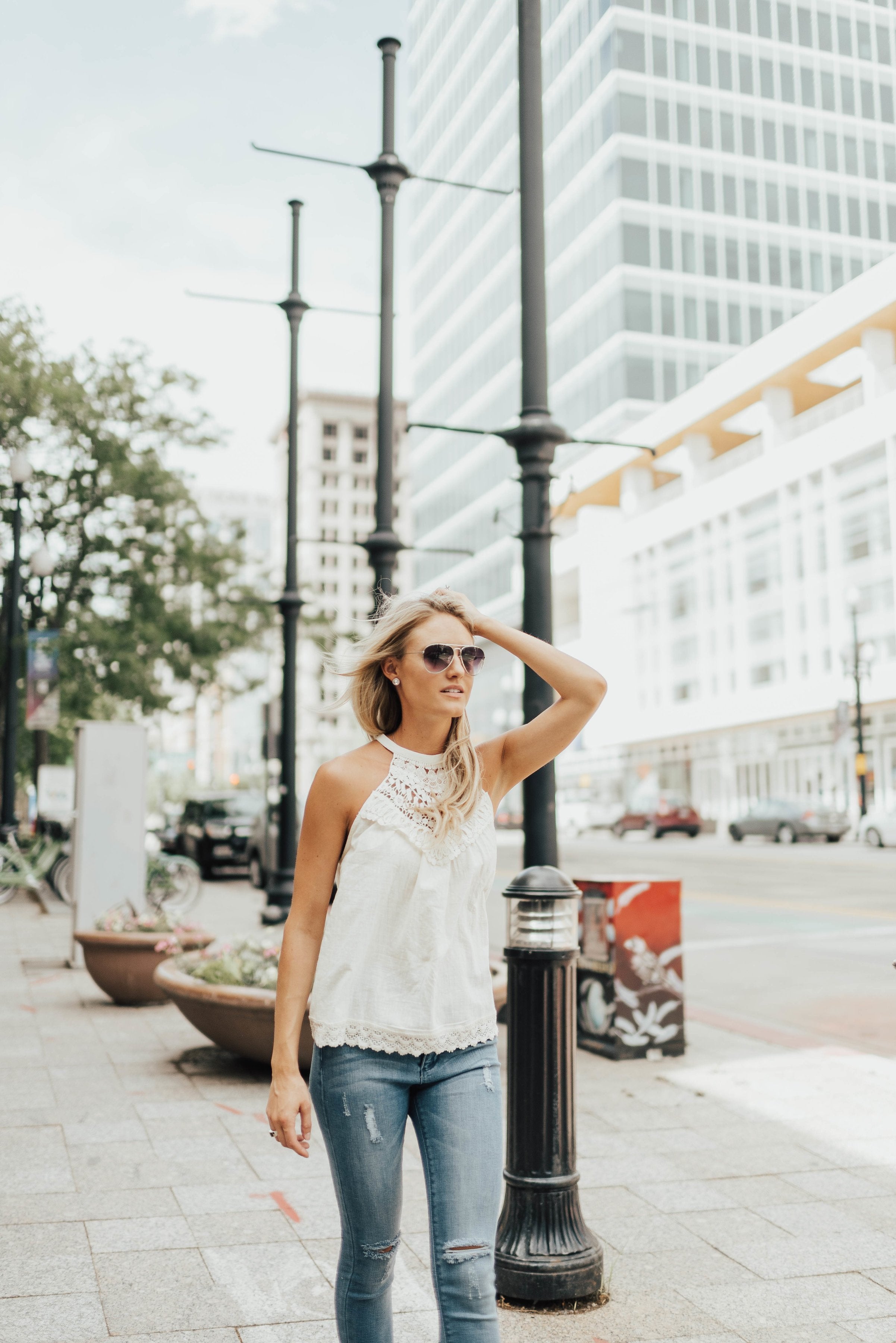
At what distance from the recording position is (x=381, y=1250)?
2.40 meters

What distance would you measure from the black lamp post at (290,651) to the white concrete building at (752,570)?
82.5ft

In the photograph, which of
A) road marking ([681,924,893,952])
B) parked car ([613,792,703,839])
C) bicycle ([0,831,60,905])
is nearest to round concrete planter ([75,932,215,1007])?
road marking ([681,924,893,952])

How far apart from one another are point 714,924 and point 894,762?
33.6 m

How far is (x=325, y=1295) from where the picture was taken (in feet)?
12.2

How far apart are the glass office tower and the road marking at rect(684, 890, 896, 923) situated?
654cm

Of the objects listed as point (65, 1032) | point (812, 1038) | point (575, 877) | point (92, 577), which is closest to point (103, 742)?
point (65, 1032)

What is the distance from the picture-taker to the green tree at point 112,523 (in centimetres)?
2406

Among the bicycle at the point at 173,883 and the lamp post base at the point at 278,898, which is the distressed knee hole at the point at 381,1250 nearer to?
the lamp post base at the point at 278,898

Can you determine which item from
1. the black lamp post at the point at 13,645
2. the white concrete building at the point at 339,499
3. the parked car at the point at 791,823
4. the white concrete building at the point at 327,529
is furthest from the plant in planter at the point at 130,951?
the white concrete building at the point at 339,499

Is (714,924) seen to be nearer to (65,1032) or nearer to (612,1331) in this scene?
(65,1032)

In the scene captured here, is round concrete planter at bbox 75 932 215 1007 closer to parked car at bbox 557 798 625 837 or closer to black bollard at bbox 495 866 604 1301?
black bollard at bbox 495 866 604 1301

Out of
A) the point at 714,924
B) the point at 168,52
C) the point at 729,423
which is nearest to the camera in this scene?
the point at 168,52

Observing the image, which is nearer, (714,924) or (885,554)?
(714,924)

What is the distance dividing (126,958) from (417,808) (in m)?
7.00
